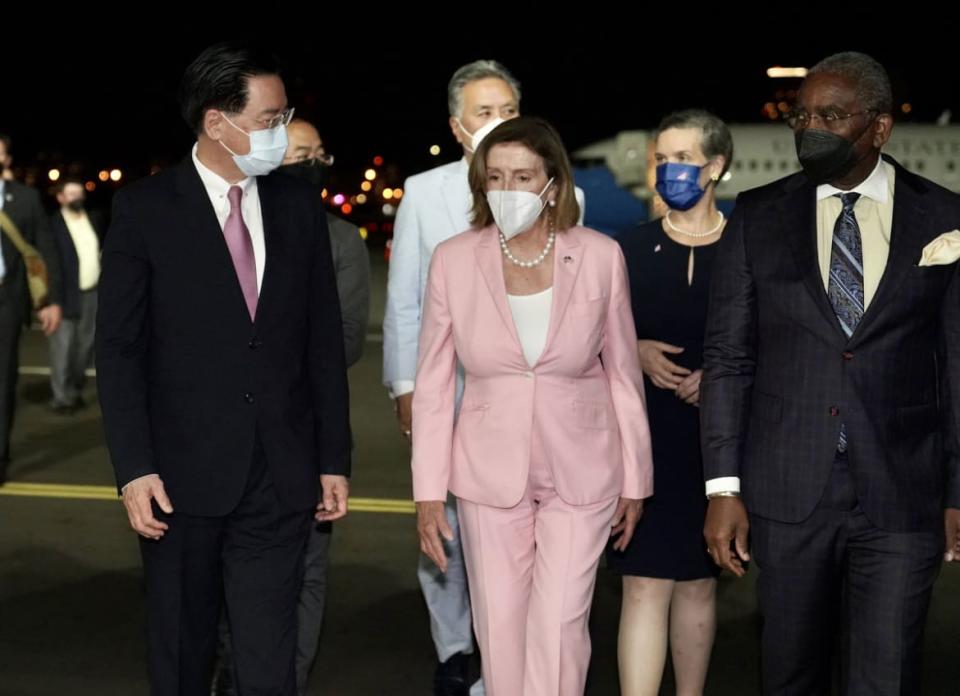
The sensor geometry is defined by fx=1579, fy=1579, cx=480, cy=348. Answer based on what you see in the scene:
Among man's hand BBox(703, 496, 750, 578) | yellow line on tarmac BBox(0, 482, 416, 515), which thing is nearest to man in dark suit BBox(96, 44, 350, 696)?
man's hand BBox(703, 496, 750, 578)

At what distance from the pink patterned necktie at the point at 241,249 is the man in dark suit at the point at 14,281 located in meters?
5.90

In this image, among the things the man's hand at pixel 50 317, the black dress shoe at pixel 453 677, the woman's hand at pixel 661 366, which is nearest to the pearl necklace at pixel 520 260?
the woman's hand at pixel 661 366

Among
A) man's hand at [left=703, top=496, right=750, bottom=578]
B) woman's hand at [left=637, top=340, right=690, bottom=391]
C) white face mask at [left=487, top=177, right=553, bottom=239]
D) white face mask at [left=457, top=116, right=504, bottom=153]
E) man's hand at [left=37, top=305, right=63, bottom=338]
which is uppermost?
white face mask at [left=457, top=116, right=504, bottom=153]

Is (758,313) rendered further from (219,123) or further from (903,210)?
(219,123)

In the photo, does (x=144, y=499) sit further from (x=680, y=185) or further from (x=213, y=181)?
(x=680, y=185)

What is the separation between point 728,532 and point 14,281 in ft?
22.2

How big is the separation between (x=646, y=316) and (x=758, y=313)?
1.14 meters

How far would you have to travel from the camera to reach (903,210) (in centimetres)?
414

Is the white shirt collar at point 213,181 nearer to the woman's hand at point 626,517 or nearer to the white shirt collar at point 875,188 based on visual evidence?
the woman's hand at point 626,517

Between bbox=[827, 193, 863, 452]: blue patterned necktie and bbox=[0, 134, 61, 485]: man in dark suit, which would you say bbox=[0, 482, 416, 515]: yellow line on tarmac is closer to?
bbox=[0, 134, 61, 485]: man in dark suit

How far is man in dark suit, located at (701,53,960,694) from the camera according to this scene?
161 inches

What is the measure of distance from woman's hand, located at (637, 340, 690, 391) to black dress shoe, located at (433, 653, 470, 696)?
1478 mm

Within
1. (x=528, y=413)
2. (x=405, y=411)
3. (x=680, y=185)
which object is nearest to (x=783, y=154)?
(x=405, y=411)

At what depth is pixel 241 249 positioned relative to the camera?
4.30 metres
